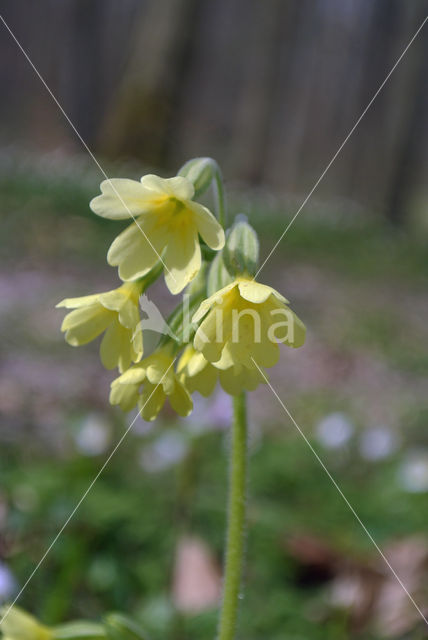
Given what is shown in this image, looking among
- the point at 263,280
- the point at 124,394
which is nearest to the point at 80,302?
the point at 124,394

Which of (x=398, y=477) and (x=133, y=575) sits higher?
(x=398, y=477)

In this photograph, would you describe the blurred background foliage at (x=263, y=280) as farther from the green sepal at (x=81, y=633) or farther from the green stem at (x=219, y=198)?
the green stem at (x=219, y=198)

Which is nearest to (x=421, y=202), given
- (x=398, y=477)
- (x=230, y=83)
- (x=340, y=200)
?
(x=340, y=200)

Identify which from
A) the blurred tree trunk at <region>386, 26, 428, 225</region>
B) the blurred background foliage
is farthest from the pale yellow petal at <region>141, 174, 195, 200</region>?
the blurred tree trunk at <region>386, 26, 428, 225</region>

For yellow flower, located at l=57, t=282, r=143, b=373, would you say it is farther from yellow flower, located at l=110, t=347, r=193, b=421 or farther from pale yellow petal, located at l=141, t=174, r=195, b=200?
Result: pale yellow petal, located at l=141, t=174, r=195, b=200

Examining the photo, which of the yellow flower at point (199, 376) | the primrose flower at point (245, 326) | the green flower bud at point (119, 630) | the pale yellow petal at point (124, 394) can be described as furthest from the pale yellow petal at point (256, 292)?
the green flower bud at point (119, 630)

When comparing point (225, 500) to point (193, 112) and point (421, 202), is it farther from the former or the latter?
point (421, 202)
